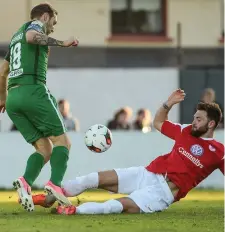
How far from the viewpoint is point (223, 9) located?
26.8 metres

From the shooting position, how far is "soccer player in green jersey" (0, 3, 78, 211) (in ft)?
38.0

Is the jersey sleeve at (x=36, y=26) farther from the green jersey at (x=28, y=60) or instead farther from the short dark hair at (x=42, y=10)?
the short dark hair at (x=42, y=10)

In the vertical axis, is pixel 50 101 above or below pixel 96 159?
above

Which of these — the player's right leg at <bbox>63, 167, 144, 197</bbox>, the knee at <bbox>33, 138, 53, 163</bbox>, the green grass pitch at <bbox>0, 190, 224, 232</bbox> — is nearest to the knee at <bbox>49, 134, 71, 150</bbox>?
the knee at <bbox>33, 138, 53, 163</bbox>

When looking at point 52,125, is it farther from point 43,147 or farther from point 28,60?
point 28,60

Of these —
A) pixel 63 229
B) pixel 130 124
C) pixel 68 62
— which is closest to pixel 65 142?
pixel 63 229

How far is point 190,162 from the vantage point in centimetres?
1160

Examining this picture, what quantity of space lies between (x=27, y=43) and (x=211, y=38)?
15732mm

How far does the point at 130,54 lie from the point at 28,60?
1471cm

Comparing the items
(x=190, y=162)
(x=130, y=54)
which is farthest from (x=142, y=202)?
(x=130, y=54)

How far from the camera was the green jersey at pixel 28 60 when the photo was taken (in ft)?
38.3

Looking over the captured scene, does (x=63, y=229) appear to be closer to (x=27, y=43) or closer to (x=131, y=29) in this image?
(x=27, y=43)

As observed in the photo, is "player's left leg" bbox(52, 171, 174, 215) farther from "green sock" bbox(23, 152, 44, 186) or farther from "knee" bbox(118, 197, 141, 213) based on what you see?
"green sock" bbox(23, 152, 44, 186)

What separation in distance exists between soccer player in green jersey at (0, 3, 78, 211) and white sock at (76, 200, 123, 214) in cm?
38
